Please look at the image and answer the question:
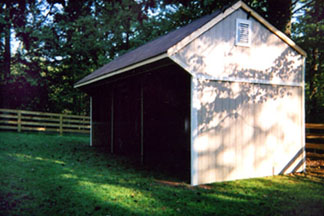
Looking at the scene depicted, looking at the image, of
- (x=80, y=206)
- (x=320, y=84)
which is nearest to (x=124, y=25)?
(x=320, y=84)

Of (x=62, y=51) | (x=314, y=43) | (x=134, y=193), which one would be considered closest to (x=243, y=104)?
(x=134, y=193)

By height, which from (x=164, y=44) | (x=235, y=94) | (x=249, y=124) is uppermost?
(x=164, y=44)

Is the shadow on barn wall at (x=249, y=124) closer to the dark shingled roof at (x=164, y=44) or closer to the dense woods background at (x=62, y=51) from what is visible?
the dark shingled roof at (x=164, y=44)

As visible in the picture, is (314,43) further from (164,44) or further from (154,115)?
(164,44)

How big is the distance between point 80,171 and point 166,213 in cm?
379

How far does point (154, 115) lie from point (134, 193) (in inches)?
216

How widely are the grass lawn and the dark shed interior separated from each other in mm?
1329

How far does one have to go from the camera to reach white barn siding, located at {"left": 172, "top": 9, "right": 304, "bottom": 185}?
7.11 m

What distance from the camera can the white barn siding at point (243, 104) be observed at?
23.3ft

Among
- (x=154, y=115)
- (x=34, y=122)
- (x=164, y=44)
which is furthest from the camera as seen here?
(x=34, y=122)

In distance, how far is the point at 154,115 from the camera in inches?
441

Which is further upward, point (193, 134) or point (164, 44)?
point (164, 44)

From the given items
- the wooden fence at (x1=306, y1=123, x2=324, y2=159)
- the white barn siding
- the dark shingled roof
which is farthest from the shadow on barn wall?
the wooden fence at (x1=306, y1=123, x2=324, y2=159)

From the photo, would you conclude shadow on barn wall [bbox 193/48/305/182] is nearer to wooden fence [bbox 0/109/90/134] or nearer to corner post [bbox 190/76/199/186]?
corner post [bbox 190/76/199/186]
